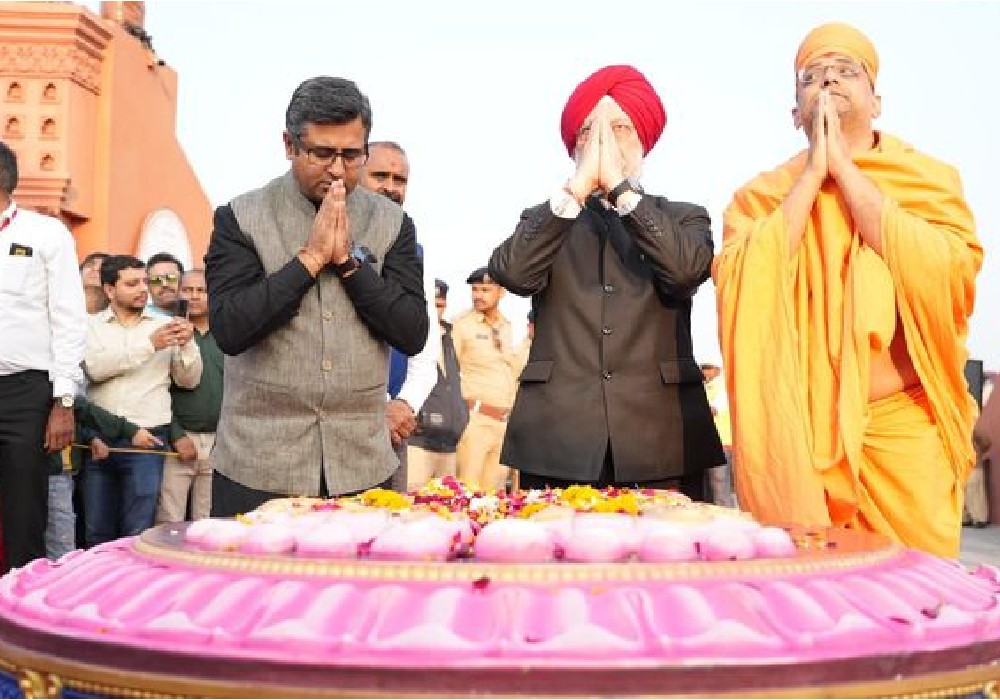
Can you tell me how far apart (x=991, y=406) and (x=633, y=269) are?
1243cm

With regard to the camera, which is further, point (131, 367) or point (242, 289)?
point (131, 367)

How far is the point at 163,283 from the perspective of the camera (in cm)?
797

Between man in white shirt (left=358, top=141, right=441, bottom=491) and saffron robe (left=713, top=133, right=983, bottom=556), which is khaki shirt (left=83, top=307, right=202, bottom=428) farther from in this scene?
saffron robe (left=713, top=133, right=983, bottom=556)

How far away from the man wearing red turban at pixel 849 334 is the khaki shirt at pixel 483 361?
7.14 meters

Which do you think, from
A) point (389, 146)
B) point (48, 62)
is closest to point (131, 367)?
point (389, 146)

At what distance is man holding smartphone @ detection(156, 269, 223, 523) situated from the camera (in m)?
7.37

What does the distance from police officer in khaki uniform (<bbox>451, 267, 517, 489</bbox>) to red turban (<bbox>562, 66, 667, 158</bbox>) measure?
6851 millimetres

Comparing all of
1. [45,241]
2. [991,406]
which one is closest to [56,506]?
[45,241]

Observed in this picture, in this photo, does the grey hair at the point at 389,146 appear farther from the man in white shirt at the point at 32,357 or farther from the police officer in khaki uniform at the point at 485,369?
the police officer in khaki uniform at the point at 485,369

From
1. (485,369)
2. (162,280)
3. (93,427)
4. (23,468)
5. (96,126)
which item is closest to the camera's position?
(23,468)

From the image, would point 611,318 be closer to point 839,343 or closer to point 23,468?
point 839,343

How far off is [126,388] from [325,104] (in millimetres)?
4046

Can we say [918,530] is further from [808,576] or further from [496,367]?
[496,367]

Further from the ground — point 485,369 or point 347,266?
point 347,266
